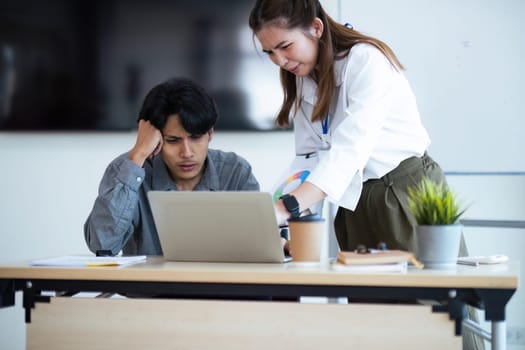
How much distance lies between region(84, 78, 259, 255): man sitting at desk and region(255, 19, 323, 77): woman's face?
1.13ft

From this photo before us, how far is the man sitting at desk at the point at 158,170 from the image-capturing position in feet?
6.52

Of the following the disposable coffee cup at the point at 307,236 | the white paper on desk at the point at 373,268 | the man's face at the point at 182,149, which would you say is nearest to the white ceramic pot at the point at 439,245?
the white paper on desk at the point at 373,268

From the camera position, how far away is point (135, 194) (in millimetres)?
1994

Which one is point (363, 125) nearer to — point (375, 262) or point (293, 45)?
point (293, 45)

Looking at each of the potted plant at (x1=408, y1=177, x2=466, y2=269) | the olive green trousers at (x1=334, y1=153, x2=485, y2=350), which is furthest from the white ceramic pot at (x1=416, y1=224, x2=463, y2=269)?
the olive green trousers at (x1=334, y1=153, x2=485, y2=350)

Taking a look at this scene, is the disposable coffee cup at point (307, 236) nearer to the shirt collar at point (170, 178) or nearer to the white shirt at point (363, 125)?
the white shirt at point (363, 125)

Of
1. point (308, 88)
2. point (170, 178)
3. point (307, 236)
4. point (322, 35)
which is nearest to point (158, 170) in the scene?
point (170, 178)

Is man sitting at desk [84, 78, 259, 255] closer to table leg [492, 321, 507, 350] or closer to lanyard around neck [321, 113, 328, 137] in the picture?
lanyard around neck [321, 113, 328, 137]

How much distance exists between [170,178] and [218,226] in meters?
0.65

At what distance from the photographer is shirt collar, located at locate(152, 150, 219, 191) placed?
2115 millimetres

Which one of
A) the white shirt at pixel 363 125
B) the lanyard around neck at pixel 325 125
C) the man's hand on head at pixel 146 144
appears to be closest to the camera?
the white shirt at pixel 363 125

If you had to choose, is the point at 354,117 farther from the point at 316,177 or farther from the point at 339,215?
the point at 339,215

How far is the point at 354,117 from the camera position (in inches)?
67.3

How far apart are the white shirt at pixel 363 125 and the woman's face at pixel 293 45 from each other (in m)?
0.08
